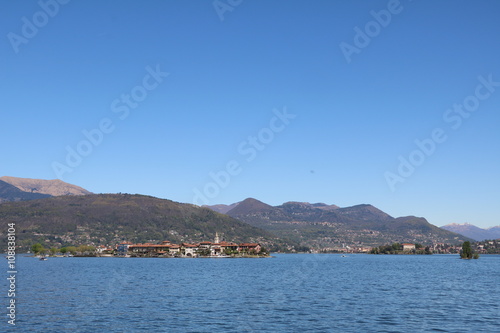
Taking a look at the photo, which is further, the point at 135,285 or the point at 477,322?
the point at 135,285

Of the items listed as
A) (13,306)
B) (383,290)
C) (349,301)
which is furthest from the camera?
(383,290)

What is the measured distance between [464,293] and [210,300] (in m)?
47.9

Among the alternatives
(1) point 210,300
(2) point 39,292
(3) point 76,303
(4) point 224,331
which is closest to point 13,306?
(3) point 76,303

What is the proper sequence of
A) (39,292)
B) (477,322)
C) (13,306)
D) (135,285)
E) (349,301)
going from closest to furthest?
1. (477,322)
2. (13,306)
3. (349,301)
4. (39,292)
5. (135,285)

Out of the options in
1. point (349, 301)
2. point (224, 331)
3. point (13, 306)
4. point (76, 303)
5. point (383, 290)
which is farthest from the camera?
point (383, 290)

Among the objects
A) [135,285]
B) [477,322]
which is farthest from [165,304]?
[477,322]

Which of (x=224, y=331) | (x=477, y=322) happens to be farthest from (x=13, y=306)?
(x=477, y=322)

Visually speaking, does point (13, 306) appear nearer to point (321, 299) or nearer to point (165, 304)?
point (165, 304)

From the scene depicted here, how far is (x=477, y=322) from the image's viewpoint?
5569 cm

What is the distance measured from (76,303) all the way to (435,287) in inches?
2782

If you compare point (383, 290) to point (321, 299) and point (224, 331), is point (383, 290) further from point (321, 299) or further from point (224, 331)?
point (224, 331)

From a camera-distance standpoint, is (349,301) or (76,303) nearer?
(76,303)

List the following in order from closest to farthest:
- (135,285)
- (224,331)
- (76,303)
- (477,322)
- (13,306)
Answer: (224,331) < (477,322) < (13,306) < (76,303) < (135,285)

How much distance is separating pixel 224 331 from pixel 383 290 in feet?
165
